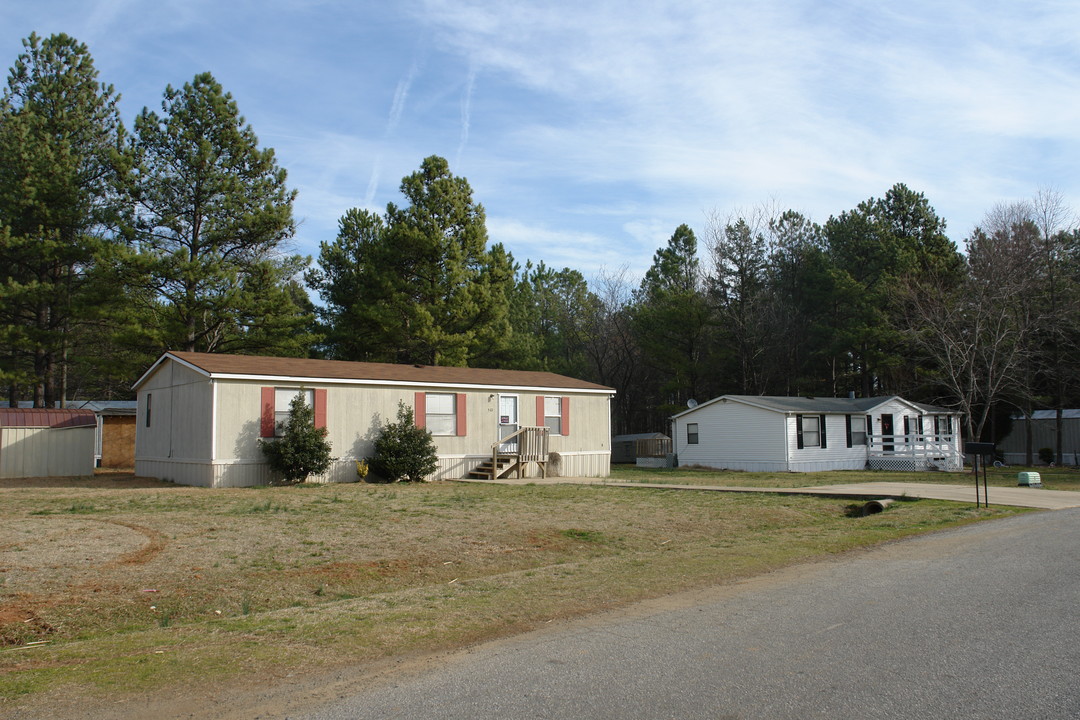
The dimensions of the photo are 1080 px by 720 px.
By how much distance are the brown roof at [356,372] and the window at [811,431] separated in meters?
9.38

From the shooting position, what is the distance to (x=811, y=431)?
3164 cm

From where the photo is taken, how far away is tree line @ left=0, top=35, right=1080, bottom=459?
2831 cm

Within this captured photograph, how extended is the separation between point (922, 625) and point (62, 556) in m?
8.97

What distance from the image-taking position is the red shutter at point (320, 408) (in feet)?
69.6

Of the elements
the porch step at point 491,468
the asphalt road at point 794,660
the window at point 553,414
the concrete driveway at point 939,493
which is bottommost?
the concrete driveway at point 939,493

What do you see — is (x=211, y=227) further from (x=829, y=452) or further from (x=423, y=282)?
(x=829, y=452)

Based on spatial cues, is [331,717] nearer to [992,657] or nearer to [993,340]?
[992,657]

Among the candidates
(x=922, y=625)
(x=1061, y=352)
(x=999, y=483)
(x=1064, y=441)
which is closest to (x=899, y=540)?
(x=922, y=625)

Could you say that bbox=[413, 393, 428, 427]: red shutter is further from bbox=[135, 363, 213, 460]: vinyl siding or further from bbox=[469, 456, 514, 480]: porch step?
bbox=[135, 363, 213, 460]: vinyl siding

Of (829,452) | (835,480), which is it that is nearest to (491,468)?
(835,480)

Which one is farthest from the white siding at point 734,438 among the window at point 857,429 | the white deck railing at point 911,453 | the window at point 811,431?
the white deck railing at point 911,453

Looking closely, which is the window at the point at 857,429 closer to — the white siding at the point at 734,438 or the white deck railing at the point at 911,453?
the white deck railing at the point at 911,453

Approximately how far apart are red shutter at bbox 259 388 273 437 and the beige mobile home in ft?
0.08

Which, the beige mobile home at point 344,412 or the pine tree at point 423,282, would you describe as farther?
the pine tree at point 423,282
